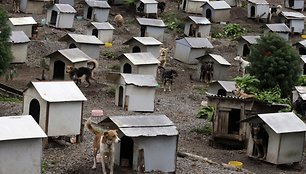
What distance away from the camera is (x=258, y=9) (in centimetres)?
5609

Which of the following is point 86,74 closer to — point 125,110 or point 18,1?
point 125,110

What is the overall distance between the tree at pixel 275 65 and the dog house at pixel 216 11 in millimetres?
17386

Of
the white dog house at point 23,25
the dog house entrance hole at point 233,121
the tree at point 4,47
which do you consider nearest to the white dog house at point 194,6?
the white dog house at point 23,25

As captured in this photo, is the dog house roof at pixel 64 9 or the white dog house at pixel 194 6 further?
the white dog house at pixel 194 6

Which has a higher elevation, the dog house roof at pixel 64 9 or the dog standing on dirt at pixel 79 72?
the dog house roof at pixel 64 9

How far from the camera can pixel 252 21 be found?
56562 mm

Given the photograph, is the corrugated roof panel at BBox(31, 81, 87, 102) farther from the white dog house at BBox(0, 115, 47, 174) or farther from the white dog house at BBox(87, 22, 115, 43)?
the white dog house at BBox(87, 22, 115, 43)

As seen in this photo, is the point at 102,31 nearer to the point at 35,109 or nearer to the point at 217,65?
the point at 217,65

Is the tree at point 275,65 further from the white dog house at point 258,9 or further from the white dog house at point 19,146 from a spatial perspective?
the white dog house at point 258,9

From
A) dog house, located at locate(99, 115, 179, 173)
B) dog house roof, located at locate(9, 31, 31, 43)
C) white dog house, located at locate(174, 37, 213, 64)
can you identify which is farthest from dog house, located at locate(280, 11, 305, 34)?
dog house, located at locate(99, 115, 179, 173)

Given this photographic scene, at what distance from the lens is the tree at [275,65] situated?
36344mm

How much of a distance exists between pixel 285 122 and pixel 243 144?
2.62m

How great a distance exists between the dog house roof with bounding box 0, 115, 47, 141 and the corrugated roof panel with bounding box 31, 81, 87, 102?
3312 millimetres

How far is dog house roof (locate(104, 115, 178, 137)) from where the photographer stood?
20859mm
